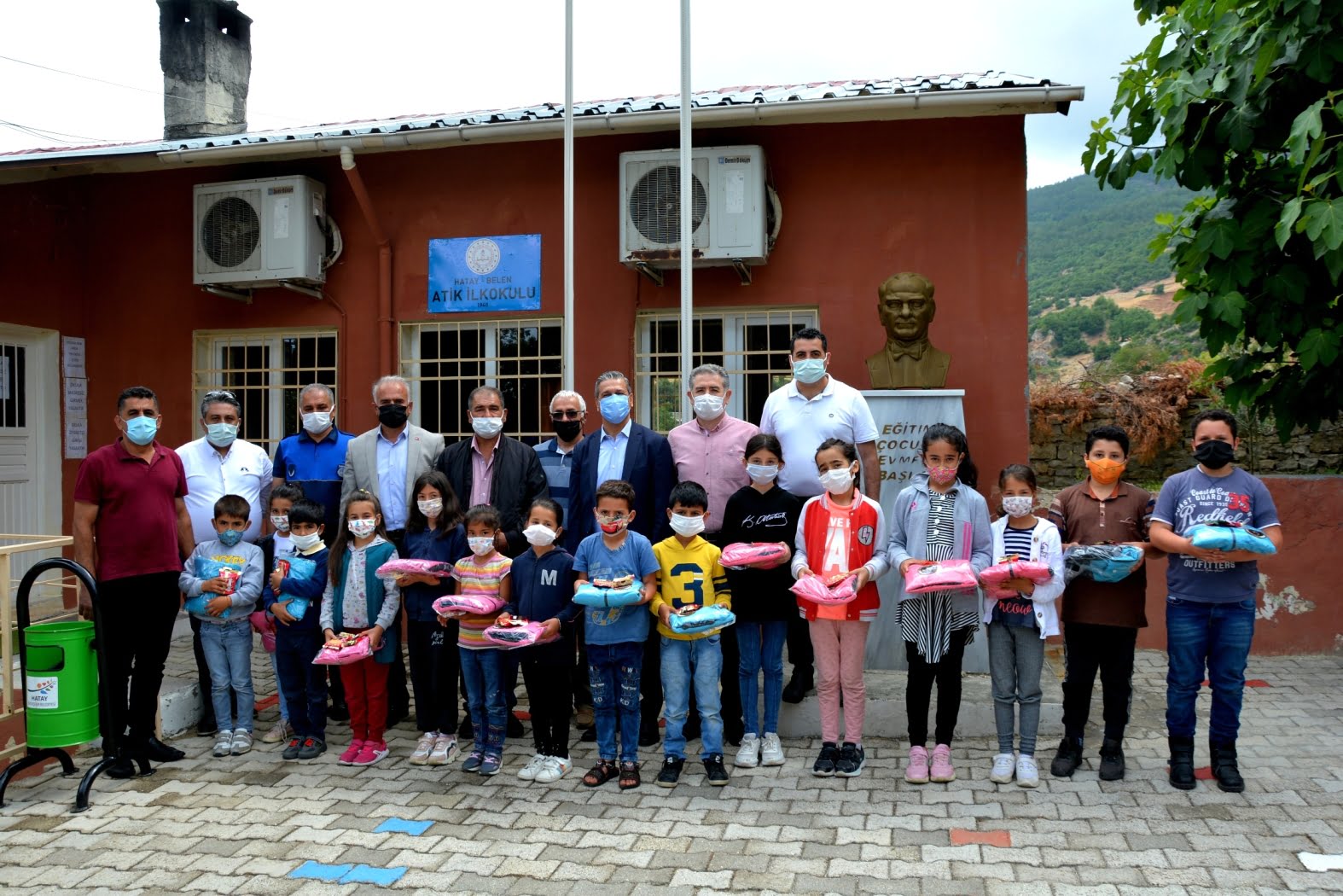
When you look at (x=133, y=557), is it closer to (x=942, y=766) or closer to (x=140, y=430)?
(x=140, y=430)

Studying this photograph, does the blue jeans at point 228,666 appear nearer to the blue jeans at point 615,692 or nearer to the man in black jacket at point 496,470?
the man in black jacket at point 496,470

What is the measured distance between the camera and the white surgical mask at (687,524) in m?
4.70

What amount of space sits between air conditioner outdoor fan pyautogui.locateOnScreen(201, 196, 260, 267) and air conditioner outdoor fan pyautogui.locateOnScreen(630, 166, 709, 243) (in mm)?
2988

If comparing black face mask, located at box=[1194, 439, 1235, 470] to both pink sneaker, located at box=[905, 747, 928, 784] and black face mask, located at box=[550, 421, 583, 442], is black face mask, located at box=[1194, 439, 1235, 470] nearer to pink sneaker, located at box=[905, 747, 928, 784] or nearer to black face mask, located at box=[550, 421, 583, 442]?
pink sneaker, located at box=[905, 747, 928, 784]

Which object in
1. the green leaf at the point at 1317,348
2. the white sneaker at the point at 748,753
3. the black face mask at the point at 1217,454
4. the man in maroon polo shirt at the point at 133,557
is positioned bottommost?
the white sneaker at the point at 748,753

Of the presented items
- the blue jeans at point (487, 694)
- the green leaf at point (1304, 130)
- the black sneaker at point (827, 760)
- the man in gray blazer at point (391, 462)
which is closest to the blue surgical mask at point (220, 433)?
the man in gray blazer at point (391, 462)

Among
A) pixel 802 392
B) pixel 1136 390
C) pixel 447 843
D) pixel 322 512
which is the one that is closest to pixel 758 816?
pixel 447 843

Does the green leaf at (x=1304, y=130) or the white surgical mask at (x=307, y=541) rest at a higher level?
the green leaf at (x=1304, y=130)

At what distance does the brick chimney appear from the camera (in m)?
10.7

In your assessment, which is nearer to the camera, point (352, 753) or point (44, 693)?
point (44, 693)

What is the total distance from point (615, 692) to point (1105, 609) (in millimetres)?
2217

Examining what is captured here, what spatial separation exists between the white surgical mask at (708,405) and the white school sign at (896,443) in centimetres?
155

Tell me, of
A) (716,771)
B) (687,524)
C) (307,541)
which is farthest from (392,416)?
(716,771)

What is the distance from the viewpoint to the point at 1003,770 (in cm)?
454
